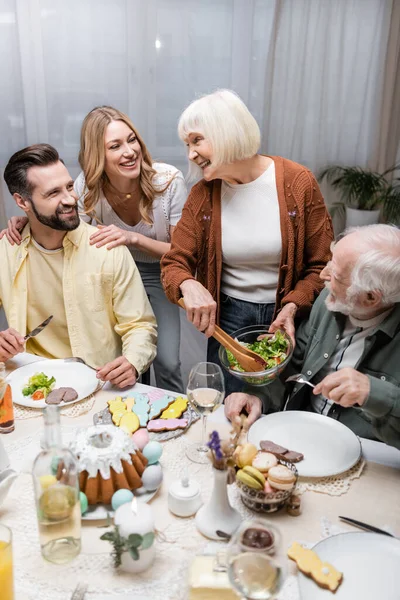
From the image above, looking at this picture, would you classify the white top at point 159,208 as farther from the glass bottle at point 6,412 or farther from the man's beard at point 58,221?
the glass bottle at point 6,412

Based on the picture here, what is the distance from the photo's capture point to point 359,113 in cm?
454

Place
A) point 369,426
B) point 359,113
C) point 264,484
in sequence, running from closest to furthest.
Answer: point 264,484 → point 369,426 → point 359,113

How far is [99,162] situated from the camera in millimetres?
2465

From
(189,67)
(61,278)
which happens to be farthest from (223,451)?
(189,67)

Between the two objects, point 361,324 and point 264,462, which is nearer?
point 264,462

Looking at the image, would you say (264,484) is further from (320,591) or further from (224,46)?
(224,46)

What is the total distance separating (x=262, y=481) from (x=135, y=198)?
170 cm

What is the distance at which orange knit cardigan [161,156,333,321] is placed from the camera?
6.77 ft

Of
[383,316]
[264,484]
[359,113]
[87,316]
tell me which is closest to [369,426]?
[383,316]

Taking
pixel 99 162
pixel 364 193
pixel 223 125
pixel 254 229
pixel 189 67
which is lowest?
pixel 364 193

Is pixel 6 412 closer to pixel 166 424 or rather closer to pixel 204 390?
pixel 166 424

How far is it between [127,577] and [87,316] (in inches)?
50.3

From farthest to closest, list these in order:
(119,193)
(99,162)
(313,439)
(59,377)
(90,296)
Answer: (119,193) → (99,162) → (90,296) → (59,377) → (313,439)

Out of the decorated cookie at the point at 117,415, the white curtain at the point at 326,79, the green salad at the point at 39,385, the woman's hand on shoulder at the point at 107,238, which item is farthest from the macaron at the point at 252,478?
the white curtain at the point at 326,79
